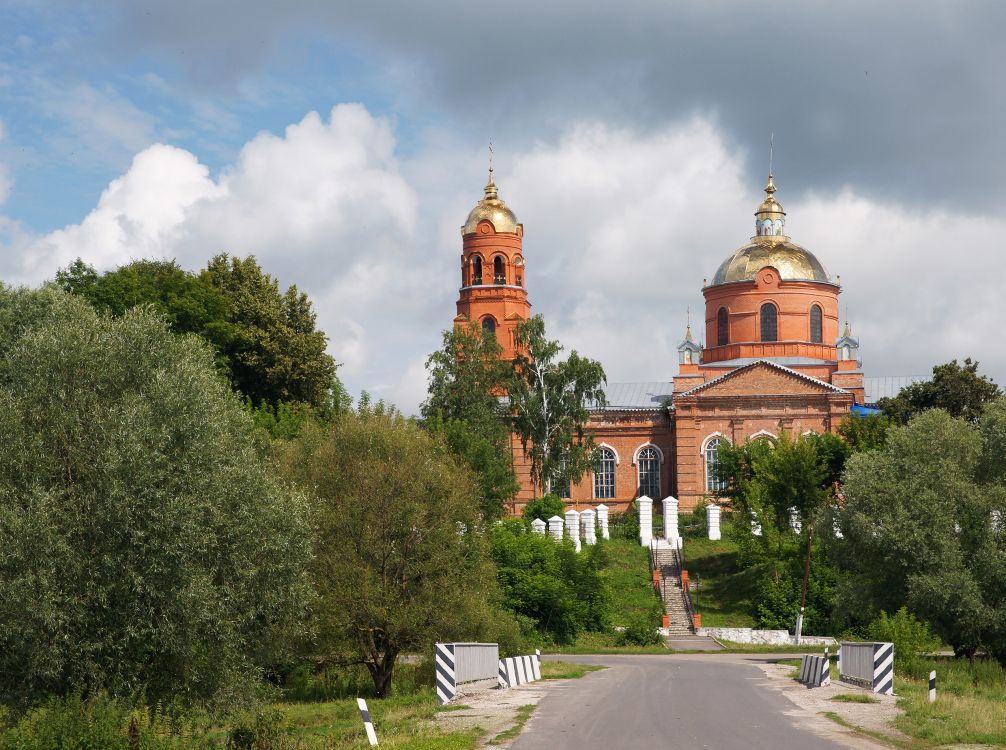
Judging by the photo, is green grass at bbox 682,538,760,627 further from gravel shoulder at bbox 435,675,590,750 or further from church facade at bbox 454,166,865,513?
gravel shoulder at bbox 435,675,590,750

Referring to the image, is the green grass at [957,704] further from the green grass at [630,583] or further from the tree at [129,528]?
the green grass at [630,583]

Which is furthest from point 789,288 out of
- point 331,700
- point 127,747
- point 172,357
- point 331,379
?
point 127,747

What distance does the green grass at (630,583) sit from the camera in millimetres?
43812

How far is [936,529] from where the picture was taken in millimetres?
31109

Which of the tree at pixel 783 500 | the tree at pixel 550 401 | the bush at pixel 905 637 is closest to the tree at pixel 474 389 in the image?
the tree at pixel 550 401

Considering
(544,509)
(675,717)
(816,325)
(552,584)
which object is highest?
(816,325)

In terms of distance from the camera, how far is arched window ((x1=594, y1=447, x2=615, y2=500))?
2557 inches

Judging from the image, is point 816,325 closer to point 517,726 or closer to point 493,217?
point 493,217

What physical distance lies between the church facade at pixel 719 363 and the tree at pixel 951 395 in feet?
14.0

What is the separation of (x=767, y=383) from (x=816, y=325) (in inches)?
232

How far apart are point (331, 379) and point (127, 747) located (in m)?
34.1

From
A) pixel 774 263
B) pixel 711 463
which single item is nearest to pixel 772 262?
pixel 774 263

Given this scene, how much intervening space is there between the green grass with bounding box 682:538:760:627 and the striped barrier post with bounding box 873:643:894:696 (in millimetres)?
20865

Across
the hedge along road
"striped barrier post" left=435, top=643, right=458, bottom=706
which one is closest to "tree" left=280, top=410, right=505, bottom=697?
the hedge along road
